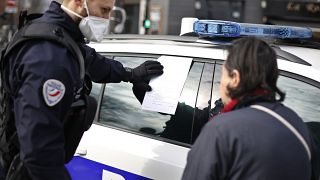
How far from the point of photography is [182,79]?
2752 mm

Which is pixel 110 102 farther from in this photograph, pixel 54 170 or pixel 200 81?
pixel 54 170

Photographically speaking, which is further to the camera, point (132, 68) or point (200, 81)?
point (132, 68)

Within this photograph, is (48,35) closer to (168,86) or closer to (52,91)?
(52,91)

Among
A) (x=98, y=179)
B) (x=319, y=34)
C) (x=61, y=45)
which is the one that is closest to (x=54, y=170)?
(x=61, y=45)

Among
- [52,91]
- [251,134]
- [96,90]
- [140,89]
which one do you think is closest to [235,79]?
[251,134]

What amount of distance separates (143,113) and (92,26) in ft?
2.22

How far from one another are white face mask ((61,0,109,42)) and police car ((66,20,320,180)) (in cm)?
52

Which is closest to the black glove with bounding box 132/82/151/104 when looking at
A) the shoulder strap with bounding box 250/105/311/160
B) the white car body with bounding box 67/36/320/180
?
the white car body with bounding box 67/36/320/180

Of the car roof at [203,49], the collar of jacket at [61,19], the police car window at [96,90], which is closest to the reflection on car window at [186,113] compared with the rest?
the car roof at [203,49]

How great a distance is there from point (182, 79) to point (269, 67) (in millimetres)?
944

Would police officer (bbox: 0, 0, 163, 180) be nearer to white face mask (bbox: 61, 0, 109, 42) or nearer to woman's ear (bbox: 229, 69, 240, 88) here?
white face mask (bbox: 61, 0, 109, 42)

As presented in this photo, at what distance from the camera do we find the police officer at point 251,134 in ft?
5.73

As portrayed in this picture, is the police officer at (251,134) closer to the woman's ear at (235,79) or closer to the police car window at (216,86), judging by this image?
the woman's ear at (235,79)

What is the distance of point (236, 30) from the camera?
2676 mm
